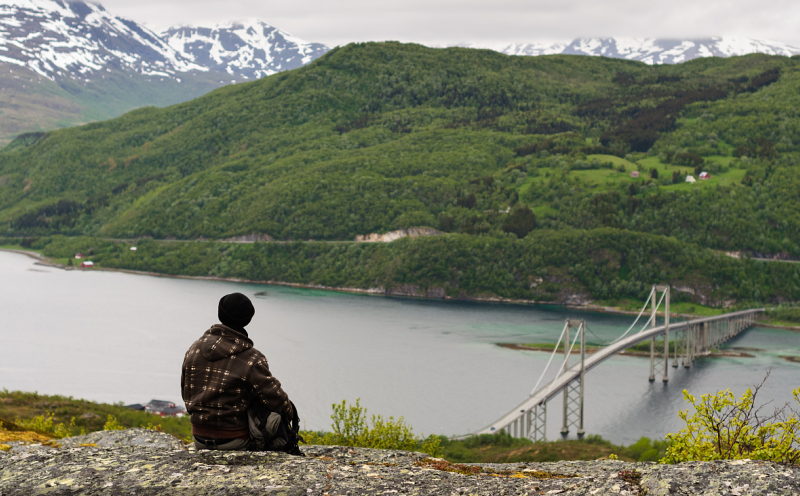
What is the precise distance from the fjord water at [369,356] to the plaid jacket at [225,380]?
41270 millimetres

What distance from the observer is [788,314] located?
9288 centimetres

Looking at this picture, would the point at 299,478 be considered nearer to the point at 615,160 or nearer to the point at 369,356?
the point at 369,356

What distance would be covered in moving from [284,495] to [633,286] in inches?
4072

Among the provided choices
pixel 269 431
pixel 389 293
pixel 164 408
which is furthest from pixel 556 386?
pixel 389 293

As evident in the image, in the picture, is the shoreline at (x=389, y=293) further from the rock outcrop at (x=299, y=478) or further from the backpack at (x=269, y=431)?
the backpack at (x=269, y=431)

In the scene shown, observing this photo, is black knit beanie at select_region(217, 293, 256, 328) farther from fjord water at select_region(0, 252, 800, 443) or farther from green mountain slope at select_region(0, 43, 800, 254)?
green mountain slope at select_region(0, 43, 800, 254)

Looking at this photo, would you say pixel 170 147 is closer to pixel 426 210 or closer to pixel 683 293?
pixel 426 210

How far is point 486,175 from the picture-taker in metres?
150

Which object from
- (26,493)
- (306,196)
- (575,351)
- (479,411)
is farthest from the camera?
(306,196)

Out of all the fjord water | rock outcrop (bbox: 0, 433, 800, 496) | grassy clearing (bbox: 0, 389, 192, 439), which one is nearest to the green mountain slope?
the fjord water

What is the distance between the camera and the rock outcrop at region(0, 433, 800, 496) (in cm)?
536

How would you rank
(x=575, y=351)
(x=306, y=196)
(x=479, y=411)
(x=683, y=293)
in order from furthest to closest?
(x=306, y=196) < (x=683, y=293) < (x=575, y=351) < (x=479, y=411)

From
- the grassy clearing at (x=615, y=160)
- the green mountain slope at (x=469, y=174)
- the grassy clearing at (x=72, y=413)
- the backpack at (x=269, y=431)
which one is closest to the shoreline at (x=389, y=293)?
the green mountain slope at (x=469, y=174)

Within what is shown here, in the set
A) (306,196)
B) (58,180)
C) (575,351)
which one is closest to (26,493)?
(575,351)
